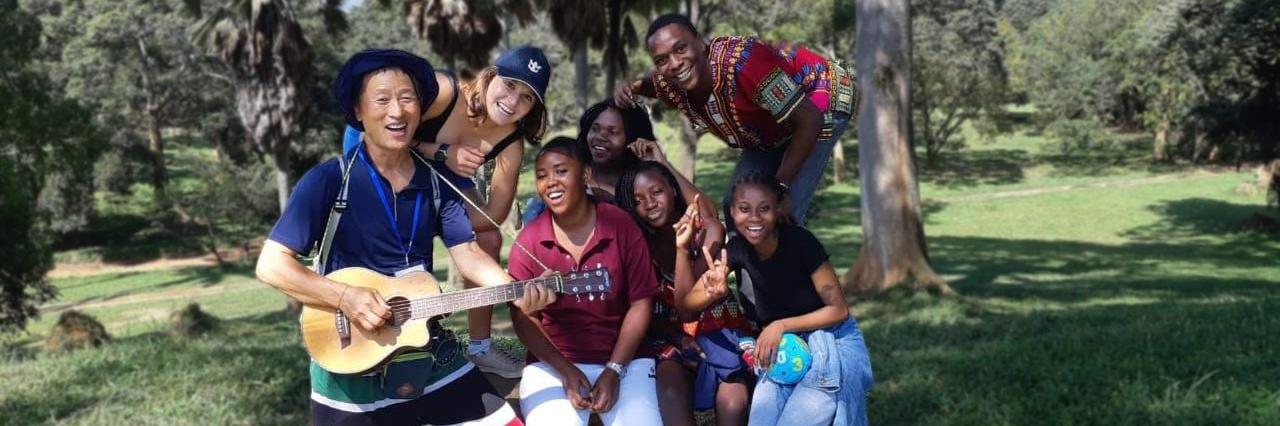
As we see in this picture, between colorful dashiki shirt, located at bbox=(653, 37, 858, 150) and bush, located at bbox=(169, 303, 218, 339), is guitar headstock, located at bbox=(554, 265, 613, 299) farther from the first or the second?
bush, located at bbox=(169, 303, 218, 339)

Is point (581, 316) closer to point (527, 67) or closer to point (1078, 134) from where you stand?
point (527, 67)

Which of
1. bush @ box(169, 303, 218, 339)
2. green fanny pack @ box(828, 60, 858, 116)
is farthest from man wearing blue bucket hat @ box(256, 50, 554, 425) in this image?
bush @ box(169, 303, 218, 339)

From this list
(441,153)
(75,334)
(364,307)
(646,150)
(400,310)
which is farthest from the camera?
(75,334)

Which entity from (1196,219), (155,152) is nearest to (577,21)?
(1196,219)

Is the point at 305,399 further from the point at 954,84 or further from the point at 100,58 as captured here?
the point at 100,58

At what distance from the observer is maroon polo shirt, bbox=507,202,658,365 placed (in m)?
3.67

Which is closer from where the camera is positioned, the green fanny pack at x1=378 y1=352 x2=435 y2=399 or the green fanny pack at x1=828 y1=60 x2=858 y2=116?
the green fanny pack at x1=378 y1=352 x2=435 y2=399

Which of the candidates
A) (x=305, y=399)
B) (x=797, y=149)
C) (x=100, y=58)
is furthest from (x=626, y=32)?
(x=100, y=58)

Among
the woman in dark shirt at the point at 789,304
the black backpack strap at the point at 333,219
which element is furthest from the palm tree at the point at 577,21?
the black backpack strap at the point at 333,219

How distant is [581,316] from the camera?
147 inches

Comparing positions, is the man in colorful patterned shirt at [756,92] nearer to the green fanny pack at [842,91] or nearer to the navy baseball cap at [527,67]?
the green fanny pack at [842,91]

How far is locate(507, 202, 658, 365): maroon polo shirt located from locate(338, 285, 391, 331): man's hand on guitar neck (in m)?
0.77

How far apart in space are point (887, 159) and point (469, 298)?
10.3 meters

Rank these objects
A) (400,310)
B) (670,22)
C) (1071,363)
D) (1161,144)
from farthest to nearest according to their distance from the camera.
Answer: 1. (1161,144)
2. (1071,363)
3. (670,22)
4. (400,310)
